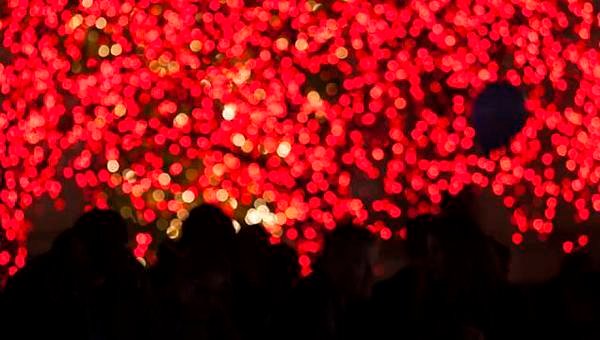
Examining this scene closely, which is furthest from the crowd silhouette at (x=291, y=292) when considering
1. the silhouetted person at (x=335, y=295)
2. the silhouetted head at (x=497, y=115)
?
the silhouetted head at (x=497, y=115)

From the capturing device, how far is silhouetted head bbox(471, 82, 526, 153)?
39.2 ft

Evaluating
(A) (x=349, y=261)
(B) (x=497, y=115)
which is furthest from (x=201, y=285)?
(B) (x=497, y=115)

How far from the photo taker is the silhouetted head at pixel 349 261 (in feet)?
22.8

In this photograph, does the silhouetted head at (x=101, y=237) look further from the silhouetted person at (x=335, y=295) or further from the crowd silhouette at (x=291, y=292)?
the silhouetted person at (x=335, y=295)

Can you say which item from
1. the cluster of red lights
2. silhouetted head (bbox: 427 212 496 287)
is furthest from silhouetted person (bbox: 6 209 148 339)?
the cluster of red lights

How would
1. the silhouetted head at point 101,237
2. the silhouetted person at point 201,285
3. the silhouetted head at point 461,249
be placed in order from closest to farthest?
1. the silhouetted person at point 201,285
2. the silhouetted head at point 101,237
3. the silhouetted head at point 461,249

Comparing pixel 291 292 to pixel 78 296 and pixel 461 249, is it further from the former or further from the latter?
pixel 461 249

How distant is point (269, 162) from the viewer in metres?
11.5

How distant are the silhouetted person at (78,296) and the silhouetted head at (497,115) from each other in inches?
197

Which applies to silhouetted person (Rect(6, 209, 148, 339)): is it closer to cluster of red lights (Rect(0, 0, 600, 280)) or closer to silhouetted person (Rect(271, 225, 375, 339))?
silhouetted person (Rect(271, 225, 375, 339))

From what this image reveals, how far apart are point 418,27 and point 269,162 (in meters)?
1.58

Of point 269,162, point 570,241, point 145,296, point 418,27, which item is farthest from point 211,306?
point 570,241

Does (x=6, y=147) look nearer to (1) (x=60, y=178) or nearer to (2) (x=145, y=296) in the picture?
(1) (x=60, y=178)

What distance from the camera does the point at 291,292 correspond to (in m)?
6.98
